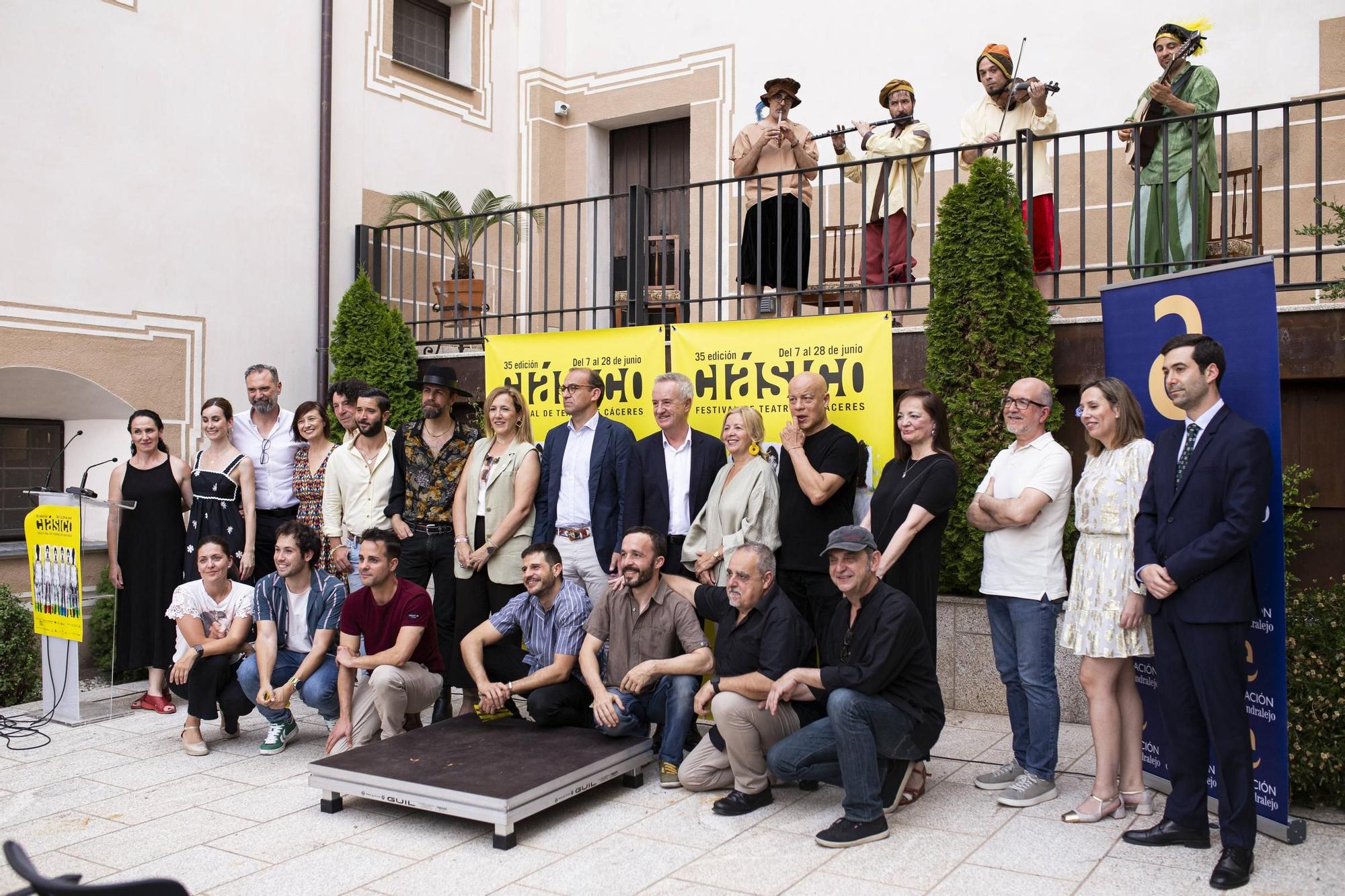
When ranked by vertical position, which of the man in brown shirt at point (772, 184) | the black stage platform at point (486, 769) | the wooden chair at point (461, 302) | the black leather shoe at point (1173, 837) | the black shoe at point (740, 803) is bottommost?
the black shoe at point (740, 803)

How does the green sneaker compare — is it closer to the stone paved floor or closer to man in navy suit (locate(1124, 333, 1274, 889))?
the stone paved floor

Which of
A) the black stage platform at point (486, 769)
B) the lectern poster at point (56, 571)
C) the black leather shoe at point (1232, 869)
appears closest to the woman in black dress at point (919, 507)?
the black leather shoe at point (1232, 869)

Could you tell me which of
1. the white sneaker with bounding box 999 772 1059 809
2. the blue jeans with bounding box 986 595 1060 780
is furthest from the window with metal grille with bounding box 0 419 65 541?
the white sneaker with bounding box 999 772 1059 809

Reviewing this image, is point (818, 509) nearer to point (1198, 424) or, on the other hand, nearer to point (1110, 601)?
point (1110, 601)

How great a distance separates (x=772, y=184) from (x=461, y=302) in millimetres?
3122

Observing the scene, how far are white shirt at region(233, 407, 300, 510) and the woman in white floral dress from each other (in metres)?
4.87

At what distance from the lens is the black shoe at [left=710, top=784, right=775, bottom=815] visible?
474cm

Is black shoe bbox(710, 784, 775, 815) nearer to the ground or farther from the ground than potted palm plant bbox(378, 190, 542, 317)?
nearer to the ground

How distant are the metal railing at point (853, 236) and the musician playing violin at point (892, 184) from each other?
0.07 feet

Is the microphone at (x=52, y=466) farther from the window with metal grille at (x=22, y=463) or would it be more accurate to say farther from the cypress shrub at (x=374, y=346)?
the cypress shrub at (x=374, y=346)

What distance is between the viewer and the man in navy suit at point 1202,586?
399cm

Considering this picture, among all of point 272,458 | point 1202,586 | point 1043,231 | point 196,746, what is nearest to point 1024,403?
point 1202,586

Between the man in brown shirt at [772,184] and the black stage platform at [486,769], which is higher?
the man in brown shirt at [772,184]

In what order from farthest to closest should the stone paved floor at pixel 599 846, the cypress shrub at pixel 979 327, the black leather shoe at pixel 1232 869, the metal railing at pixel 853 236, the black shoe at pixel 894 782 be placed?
1. the metal railing at pixel 853 236
2. the cypress shrub at pixel 979 327
3. the black shoe at pixel 894 782
4. the stone paved floor at pixel 599 846
5. the black leather shoe at pixel 1232 869
